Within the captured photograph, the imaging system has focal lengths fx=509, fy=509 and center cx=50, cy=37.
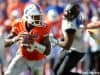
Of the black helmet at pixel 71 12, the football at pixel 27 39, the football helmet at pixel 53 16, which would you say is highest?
the black helmet at pixel 71 12

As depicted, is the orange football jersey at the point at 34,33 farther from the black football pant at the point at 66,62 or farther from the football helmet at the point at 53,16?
the football helmet at the point at 53,16

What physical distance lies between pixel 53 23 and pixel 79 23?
239 cm

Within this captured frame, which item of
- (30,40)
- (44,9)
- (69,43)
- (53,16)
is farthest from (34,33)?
(44,9)

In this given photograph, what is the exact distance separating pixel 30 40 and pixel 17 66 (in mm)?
361

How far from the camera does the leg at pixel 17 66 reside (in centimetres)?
558

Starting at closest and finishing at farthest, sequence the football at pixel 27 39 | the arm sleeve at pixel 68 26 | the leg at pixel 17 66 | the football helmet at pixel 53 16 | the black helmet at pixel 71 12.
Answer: the football at pixel 27 39 < the leg at pixel 17 66 < the arm sleeve at pixel 68 26 < the black helmet at pixel 71 12 < the football helmet at pixel 53 16

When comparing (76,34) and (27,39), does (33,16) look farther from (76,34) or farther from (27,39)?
(76,34)

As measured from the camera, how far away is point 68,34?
241 inches

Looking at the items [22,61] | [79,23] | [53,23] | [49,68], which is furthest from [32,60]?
[53,23]

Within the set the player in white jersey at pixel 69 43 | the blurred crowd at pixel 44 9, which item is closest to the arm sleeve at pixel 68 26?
the player in white jersey at pixel 69 43

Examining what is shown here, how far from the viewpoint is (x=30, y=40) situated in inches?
214

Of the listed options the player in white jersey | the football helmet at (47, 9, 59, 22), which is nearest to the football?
the player in white jersey

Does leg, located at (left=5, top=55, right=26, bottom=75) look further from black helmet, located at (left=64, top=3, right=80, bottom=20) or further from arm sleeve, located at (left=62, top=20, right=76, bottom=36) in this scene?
black helmet, located at (left=64, top=3, right=80, bottom=20)

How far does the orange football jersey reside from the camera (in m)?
5.51
